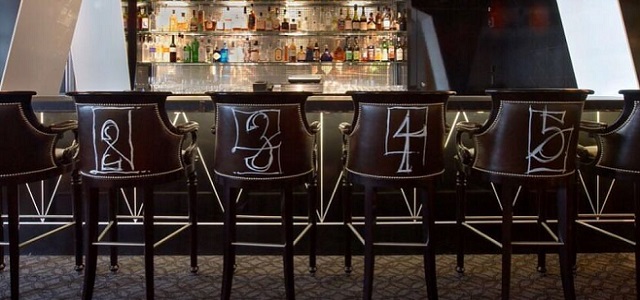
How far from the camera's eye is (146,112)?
2533 mm

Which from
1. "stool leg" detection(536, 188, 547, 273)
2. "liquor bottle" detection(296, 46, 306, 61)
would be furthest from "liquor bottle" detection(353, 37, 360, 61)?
"stool leg" detection(536, 188, 547, 273)

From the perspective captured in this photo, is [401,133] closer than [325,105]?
Yes

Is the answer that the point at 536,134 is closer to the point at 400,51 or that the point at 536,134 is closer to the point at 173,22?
the point at 400,51

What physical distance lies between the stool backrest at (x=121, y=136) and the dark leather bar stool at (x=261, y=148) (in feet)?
0.98

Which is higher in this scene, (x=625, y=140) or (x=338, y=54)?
(x=338, y=54)

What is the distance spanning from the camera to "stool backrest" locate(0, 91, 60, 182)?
262 cm

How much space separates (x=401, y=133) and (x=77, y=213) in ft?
6.69

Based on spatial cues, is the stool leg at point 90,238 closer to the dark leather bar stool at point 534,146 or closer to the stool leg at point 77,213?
the stool leg at point 77,213

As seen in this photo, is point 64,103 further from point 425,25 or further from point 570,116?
point 425,25

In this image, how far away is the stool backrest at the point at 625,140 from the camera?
8.71ft

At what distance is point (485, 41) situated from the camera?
19.7 feet

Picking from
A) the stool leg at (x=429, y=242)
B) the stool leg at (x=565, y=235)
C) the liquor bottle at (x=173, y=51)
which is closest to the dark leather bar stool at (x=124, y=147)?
the stool leg at (x=429, y=242)

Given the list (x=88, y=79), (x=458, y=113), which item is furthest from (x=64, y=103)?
(x=458, y=113)

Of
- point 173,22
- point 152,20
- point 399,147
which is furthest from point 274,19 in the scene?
point 399,147
